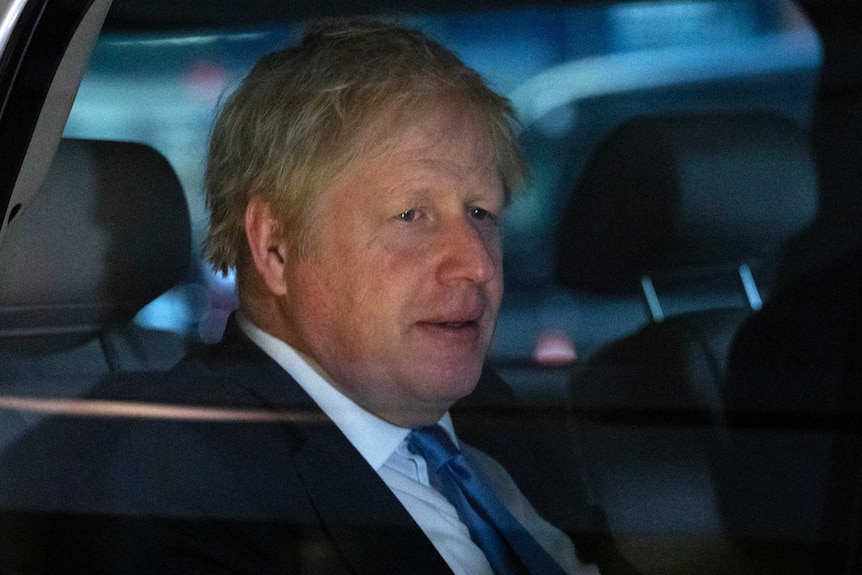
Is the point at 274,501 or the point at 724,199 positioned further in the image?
the point at 724,199

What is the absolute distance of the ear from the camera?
1579mm

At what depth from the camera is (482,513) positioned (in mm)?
1657

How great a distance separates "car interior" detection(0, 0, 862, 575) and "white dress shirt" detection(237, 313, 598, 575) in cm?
4

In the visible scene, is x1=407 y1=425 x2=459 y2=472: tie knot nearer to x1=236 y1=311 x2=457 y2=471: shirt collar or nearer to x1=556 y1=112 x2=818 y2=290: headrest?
x1=236 y1=311 x2=457 y2=471: shirt collar

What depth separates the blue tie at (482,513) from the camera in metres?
1.63

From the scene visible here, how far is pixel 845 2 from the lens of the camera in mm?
1623

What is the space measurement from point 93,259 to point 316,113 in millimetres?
349

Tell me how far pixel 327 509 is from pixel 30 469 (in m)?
0.40

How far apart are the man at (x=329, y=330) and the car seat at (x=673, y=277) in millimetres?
133

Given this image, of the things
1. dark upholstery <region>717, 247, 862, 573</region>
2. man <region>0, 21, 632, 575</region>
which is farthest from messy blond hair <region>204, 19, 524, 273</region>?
dark upholstery <region>717, 247, 862, 573</region>

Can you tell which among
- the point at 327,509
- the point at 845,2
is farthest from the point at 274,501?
the point at 845,2

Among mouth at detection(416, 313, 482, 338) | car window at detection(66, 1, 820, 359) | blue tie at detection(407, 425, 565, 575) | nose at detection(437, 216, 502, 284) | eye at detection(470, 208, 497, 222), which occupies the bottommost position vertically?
blue tie at detection(407, 425, 565, 575)

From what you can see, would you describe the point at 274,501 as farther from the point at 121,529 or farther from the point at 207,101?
the point at 207,101

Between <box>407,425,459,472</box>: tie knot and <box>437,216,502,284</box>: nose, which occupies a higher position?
<box>437,216,502,284</box>: nose
